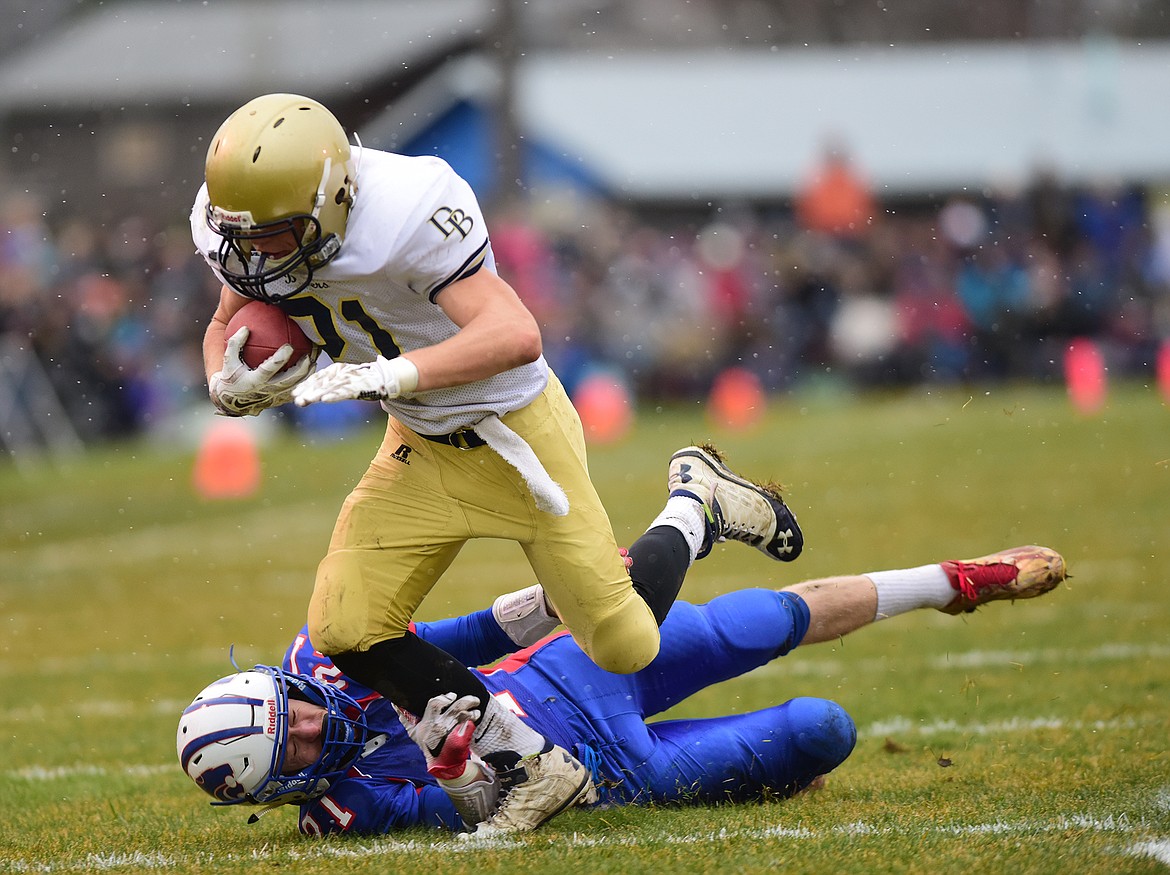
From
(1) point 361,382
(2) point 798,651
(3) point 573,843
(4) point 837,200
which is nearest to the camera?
(1) point 361,382

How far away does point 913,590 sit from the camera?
13.3 ft

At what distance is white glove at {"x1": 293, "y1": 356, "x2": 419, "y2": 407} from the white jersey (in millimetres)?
263

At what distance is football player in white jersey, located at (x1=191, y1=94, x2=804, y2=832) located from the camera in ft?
10.8

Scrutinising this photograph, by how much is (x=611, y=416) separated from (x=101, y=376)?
4.99m

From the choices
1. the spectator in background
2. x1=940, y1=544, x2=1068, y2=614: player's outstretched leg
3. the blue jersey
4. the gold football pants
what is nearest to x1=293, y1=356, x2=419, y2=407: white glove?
the gold football pants

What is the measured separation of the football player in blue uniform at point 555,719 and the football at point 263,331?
2.42 ft

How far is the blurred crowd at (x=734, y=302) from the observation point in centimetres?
1455

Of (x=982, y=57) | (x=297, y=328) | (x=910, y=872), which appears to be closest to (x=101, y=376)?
(x=297, y=328)

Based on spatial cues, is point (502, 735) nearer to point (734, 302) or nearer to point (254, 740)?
point (254, 740)

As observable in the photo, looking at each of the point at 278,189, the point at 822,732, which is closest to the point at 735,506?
the point at 822,732

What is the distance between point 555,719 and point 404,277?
1185mm

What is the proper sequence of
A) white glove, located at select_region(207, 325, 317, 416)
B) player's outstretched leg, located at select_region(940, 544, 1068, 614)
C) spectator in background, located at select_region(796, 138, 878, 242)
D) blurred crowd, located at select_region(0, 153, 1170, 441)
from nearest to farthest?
white glove, located at select_region(207, 325, 317, 416) < player's outstretched leg, located at select_region(940, 544, 1068, 614) < blurred crowd, located at select_region(0, 153, 1170, 441) < spectator in background, located at select_region(796, 138, 878, 242)

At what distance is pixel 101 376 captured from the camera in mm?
14703

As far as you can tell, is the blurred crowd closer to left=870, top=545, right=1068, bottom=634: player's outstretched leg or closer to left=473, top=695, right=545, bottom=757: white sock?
left=870, top=545, right=1068, bottom=634: player's outstretched leg
